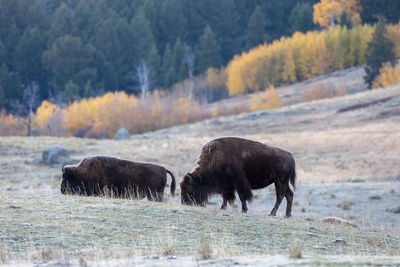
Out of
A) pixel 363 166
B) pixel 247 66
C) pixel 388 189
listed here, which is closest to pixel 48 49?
pixel 247 66

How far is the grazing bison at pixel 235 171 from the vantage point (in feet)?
43.6

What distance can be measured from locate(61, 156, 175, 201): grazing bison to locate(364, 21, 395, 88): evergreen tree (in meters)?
79.0

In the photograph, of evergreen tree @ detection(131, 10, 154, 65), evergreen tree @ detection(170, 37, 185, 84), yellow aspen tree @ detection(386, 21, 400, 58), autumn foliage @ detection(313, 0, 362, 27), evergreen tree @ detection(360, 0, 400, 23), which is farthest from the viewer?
evergreen tree @ detection(131, 10, 154, 65)

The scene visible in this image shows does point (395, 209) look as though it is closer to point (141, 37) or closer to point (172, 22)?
point (141, 37)

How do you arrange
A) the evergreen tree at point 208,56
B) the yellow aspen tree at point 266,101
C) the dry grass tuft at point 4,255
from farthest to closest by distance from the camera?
the evergreen tree at point 208,56 < the yellow aspen tree at point 266,101 < the dry grass tuft at point 4,255

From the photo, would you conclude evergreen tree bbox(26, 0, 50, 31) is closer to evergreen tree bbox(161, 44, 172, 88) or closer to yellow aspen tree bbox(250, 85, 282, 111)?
evergreen tree bbox(161, 44, 172, 88)

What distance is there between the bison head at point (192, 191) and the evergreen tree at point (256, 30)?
12916cm

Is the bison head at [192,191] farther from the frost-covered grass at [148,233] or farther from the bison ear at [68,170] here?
the bison ear at [68,170]

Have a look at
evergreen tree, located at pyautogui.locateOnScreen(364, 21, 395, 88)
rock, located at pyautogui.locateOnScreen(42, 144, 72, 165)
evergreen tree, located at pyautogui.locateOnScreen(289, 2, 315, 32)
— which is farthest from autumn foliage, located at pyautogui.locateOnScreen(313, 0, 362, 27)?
rock, located at pyautogui.locateOnScreen(42, 144, 72, 165)

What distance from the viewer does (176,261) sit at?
7.71 meters

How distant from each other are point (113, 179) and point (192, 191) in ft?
6.71

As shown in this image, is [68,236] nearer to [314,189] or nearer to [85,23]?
[314,189]

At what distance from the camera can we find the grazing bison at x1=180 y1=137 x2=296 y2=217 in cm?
1329

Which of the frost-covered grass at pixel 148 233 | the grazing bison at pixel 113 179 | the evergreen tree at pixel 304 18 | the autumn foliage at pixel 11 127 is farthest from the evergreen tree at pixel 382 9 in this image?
the frost-covered grass at pixel 148 233
